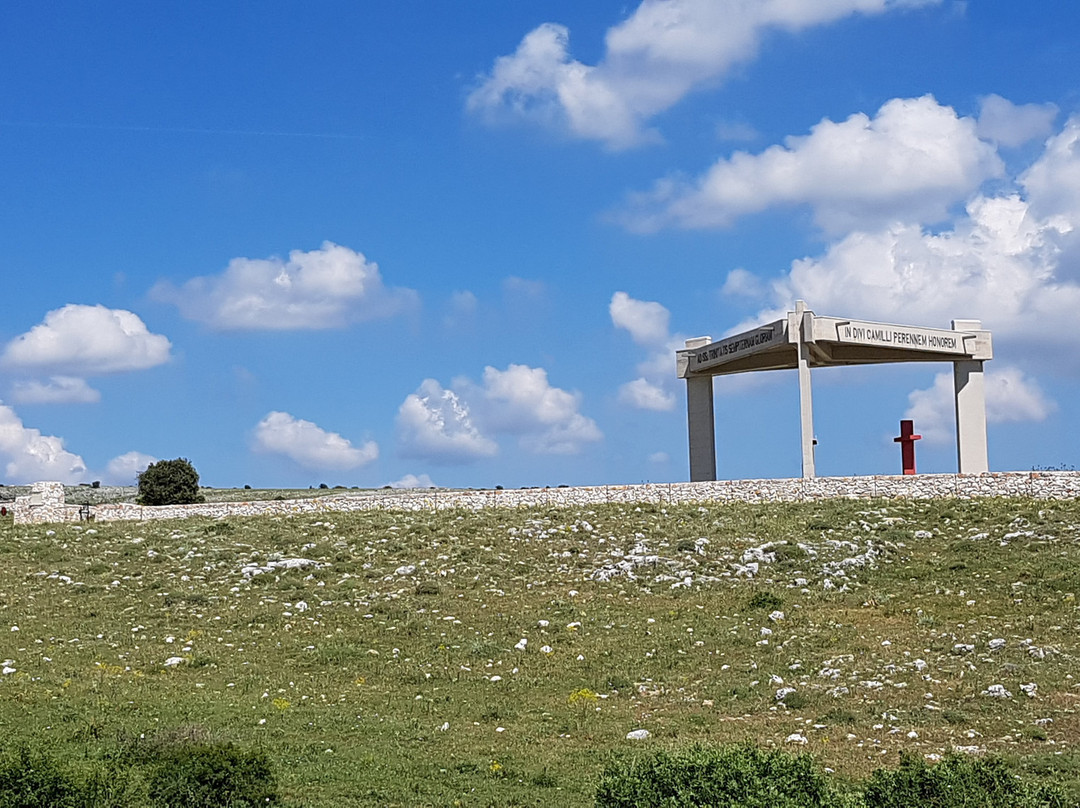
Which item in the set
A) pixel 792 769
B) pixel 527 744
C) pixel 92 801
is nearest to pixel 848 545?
pixel 527 744

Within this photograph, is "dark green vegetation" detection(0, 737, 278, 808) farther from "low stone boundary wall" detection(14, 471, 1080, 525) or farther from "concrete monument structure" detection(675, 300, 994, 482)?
"concrete monument structure" detection(675, 300, 994, 482)

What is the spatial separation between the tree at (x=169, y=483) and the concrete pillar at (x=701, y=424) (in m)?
24.7

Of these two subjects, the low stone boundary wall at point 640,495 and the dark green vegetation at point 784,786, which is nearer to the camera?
the dark green vegetation at point 784,786

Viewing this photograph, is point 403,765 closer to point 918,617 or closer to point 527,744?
point 527,744

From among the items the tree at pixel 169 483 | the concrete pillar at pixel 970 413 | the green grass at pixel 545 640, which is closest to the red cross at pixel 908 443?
A: the concrete pillar at pixel 970 413

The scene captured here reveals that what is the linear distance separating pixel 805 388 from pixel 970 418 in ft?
27.0

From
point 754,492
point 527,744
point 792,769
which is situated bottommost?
point 527,744

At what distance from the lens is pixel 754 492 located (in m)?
40.3

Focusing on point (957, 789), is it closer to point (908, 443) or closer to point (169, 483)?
point (908, 443)

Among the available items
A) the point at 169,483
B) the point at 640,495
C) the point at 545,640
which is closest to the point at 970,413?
the point at 640,495

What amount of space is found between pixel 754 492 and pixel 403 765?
1062 inches

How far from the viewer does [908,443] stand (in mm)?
46156

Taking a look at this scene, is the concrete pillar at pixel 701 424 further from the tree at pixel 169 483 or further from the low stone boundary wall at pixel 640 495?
the tree at pixel 169 483

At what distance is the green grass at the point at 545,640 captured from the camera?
16203 millimetres
